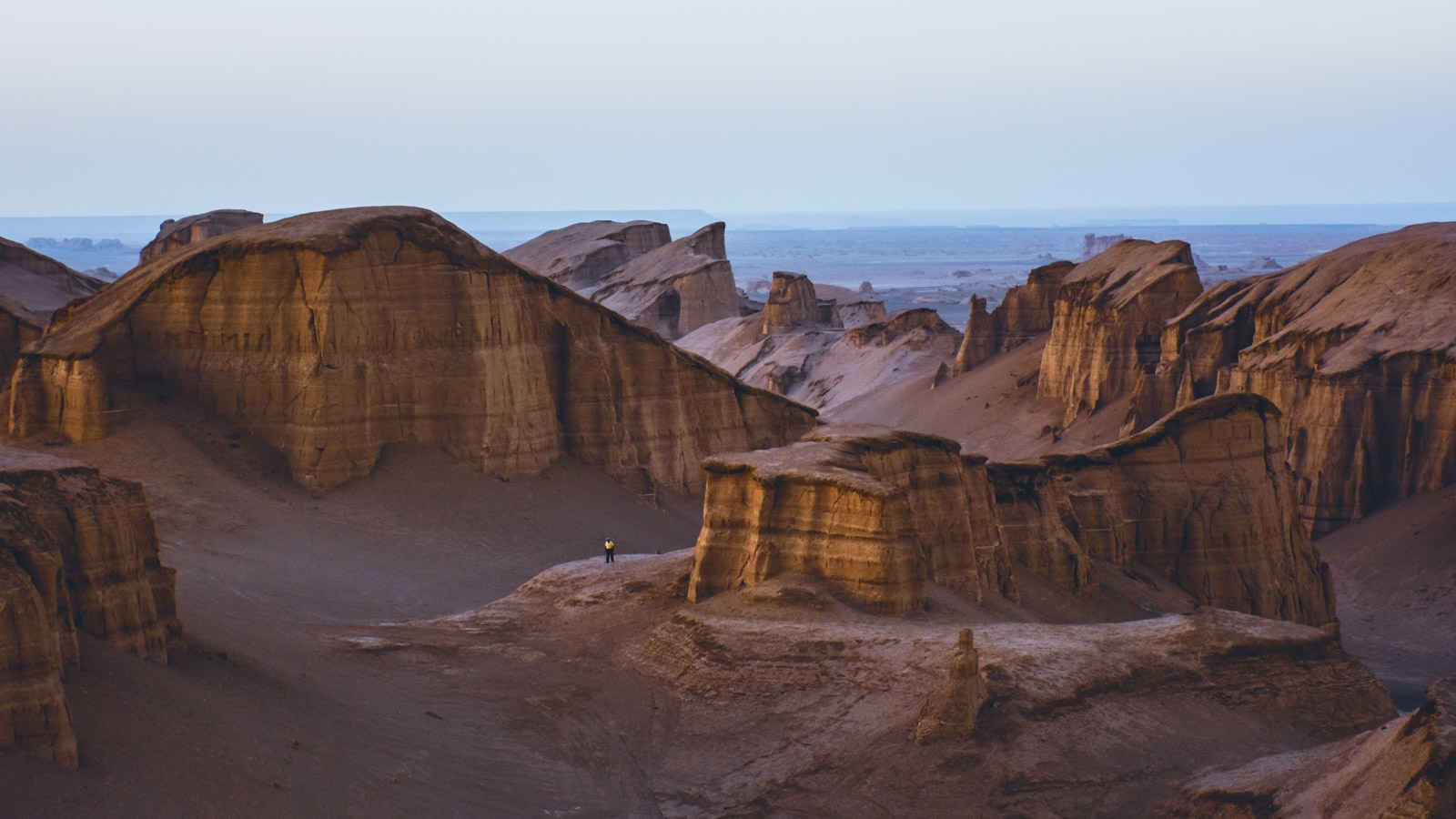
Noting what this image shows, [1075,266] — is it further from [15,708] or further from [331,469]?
[15,708]

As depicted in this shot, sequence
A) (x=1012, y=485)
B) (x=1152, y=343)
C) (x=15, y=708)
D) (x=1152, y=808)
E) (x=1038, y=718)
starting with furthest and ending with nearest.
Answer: (x=1152, y=343), (x=1012, y=485), (x=1038, y=718), (x=1152, y=808), (x=15, y=708)

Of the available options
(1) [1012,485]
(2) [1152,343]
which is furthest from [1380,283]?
(1) [1012,485]

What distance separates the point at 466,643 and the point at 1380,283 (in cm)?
2860

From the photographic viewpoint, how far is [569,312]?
39500 mm

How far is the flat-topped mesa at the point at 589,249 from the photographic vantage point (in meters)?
92.2

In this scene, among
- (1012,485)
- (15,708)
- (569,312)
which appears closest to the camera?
(15,708)

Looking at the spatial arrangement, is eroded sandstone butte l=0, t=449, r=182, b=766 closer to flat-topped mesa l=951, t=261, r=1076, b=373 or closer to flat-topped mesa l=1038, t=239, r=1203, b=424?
flat-topped mesa l=1038, t=239, r=1203, b=424

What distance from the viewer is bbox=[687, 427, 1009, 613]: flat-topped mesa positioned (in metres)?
23.4

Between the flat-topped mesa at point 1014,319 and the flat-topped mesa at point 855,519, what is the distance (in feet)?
118

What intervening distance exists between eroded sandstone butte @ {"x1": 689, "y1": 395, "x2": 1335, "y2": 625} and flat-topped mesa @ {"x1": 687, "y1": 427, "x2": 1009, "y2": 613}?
23 mm

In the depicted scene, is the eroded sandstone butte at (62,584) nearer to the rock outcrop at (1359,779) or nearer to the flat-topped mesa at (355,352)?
the rock outcrop at (1359,779)

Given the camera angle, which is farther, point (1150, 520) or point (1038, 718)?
point (1150, 520)

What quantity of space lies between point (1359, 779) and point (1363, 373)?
28.0 meters

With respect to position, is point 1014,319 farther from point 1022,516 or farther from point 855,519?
point 855,519
